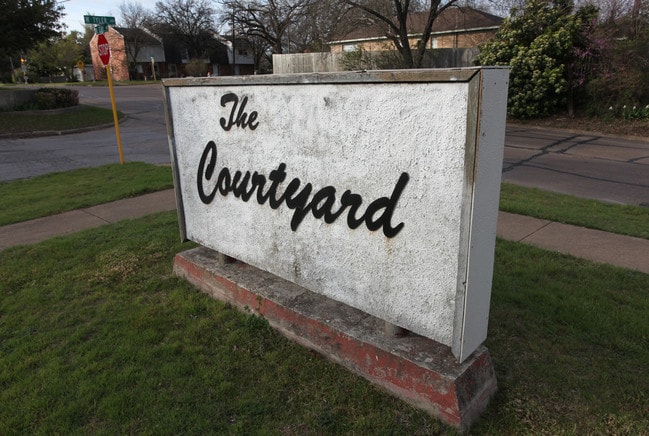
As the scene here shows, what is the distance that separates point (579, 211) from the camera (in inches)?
259

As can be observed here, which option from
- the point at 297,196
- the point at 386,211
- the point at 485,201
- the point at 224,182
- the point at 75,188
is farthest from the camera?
the point at 75,188

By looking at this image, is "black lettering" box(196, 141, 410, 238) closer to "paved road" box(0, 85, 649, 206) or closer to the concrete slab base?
the concrete slab base

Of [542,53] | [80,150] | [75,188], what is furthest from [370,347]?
[542,53]

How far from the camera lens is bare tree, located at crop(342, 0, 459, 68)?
71.7 ft

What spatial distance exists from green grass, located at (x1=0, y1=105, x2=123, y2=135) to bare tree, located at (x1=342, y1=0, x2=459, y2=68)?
12316 mm

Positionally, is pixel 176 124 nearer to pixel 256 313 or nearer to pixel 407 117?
pixel 256 313

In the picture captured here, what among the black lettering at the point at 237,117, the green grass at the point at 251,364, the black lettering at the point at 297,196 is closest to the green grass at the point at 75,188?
the green grass at the point at 251,364

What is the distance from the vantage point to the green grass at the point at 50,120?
57.3ft

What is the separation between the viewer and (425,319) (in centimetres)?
248

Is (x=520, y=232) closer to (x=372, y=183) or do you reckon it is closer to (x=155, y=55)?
(x=372, y=183)

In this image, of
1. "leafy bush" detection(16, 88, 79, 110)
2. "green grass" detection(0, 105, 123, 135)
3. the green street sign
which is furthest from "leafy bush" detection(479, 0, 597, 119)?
"leafy bush" detection(16, 88, 79, 110)

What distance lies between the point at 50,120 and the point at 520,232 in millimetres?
19600

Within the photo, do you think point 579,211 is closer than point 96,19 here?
Yes

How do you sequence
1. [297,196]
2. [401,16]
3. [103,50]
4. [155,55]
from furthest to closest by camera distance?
[155,55]
[401,16]
[103,50]
[297,196]
